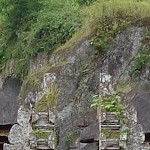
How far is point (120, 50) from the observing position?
922 inches

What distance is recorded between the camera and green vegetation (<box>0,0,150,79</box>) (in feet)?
77.8

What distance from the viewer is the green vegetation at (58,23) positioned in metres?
23.7

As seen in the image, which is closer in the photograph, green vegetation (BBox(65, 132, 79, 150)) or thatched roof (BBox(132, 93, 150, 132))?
thatched roof (BBox(132, 93, 150, 132))

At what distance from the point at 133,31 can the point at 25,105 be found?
11.4 meters

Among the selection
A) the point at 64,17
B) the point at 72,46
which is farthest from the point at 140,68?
the point at 64,17

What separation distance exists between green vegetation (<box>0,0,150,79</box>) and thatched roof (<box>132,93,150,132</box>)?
20.3 ft

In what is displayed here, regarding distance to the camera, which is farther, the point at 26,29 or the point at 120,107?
the point at 26,29

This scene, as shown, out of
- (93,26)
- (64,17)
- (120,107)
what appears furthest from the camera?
(64,17)

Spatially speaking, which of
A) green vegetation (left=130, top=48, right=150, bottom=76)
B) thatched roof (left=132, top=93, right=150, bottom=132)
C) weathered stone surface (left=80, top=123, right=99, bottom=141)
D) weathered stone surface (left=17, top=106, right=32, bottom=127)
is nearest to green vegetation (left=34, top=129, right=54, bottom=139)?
weathered stone surface (left=17, top=106, right=32, bottom=127)

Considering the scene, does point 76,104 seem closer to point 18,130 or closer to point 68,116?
point 68,116

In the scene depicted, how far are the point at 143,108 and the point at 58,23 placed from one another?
10072mm

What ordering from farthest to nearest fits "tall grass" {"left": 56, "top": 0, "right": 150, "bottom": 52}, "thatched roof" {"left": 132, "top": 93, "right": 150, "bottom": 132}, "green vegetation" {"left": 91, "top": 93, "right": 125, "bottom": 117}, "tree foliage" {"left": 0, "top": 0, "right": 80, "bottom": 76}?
"tree foliage" {"left": 0, "top": 0, "right": 80, "bottom": 76}, "tall grass" {"left": 56, "top": 0, "right": 150, "bottom": 52}, "thatched roof" {"left": 132, "top": 93, "right": 150, "bottom": 132}, "green vegetation" {"left": 91, "top": 93, "right": 125, "bottom": 117}

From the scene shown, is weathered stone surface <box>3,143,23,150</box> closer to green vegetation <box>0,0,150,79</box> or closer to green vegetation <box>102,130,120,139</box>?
green vegetation <box>102,130,120,139</box>

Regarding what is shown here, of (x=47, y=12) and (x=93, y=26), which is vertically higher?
(x=47, y=12)
